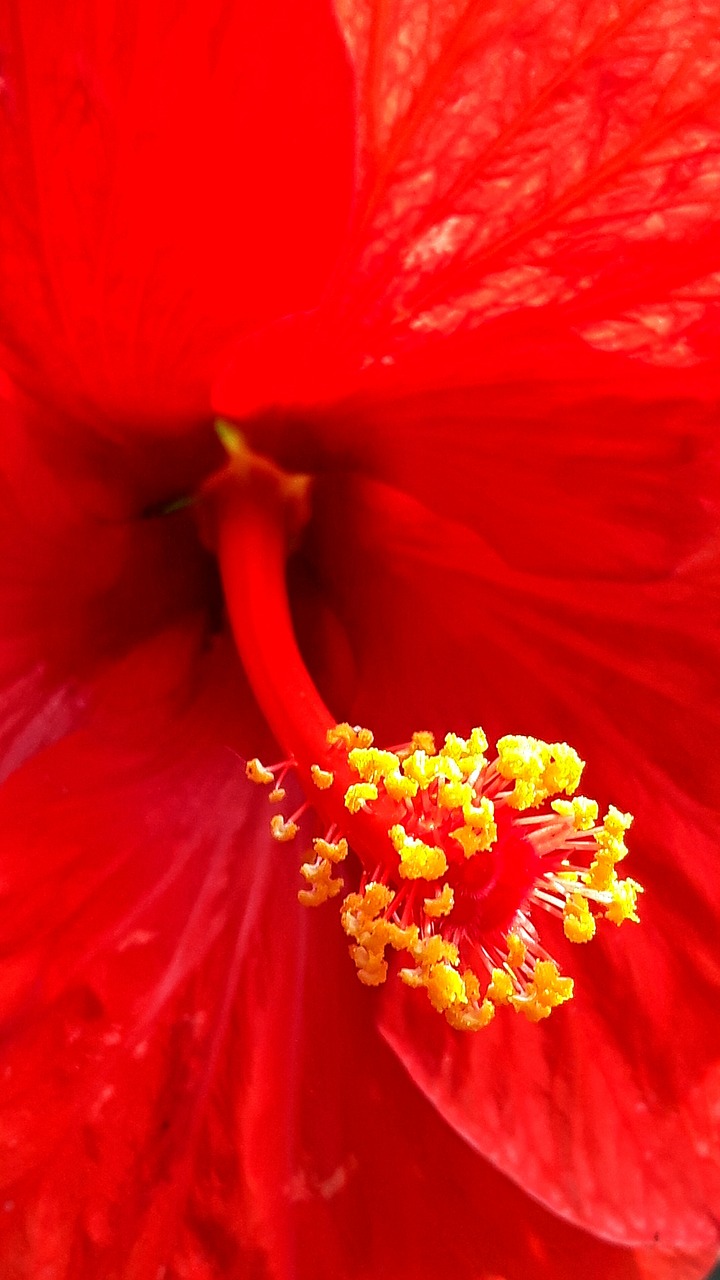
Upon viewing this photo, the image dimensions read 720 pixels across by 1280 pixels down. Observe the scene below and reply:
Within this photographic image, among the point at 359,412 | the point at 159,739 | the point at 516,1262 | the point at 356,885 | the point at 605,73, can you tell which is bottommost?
the point at 516,1262

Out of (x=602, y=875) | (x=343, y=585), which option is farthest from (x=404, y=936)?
(x=343, y=585)

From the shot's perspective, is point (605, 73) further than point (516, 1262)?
No

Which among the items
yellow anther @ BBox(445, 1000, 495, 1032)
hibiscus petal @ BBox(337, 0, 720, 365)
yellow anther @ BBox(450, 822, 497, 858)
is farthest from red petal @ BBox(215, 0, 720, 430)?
yellow anther @ BBox(445, 1000, 495, 1032)

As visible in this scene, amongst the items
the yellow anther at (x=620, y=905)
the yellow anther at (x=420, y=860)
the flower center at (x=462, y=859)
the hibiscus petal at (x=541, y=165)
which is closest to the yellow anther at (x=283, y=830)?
the flower center at (x=462, y=859)

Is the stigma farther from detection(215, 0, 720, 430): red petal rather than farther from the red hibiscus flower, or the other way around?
detection(215, 0, 720, 430): red petal

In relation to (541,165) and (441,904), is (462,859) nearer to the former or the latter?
(441,904)

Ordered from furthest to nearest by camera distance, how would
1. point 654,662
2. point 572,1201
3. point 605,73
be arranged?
point 654,662
point 572,1201
point 605,73

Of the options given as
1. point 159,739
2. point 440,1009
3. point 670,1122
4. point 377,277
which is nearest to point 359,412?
point 377,277

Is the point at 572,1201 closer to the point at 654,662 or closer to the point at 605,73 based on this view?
the point at 654,662
